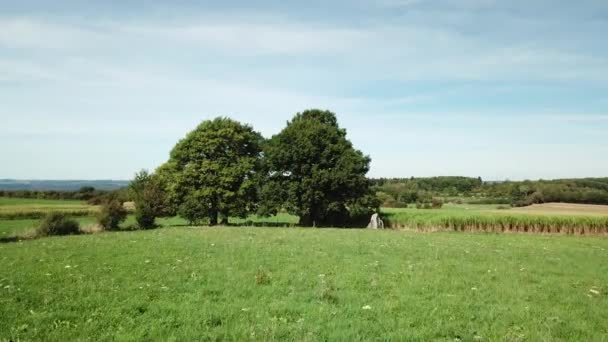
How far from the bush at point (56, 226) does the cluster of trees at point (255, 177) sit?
849cm

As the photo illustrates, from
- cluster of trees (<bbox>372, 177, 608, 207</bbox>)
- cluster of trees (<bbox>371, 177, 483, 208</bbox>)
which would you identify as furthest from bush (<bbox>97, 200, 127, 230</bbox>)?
cluster of trees (<bbox>371, 177, 483, 208</bbox>)

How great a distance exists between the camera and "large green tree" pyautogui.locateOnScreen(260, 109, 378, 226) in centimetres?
4585

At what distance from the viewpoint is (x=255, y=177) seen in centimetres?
4766

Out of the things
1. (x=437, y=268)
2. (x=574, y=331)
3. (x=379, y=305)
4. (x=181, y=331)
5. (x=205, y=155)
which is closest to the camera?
(x=181, y=331)

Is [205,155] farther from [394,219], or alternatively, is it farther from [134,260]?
[134,260]

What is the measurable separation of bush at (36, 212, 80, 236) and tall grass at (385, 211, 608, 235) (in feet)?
107

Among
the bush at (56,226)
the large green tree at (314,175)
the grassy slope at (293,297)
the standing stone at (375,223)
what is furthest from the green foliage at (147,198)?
the grassy slope at (293,297)

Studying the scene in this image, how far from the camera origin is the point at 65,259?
16.9m

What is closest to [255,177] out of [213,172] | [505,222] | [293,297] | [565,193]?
[213,172]

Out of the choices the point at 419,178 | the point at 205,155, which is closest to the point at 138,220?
Result: the point at 205,155

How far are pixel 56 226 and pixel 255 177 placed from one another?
19.9 m

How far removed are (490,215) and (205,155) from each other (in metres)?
31.2

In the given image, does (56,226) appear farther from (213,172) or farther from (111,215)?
(213,172)

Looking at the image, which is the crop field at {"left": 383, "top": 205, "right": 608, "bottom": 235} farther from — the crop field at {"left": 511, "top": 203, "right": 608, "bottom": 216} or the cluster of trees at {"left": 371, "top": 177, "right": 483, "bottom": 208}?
the cluster of trees at {"left": 371, "top": 177, "right": 483, "bottom": 208}
